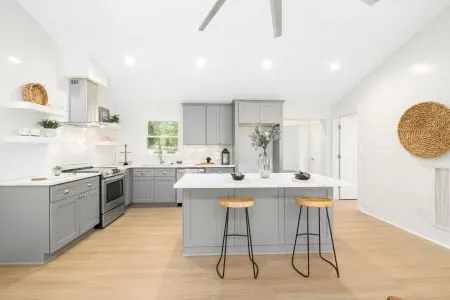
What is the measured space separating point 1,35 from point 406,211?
20.3ft

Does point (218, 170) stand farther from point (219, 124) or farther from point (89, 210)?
point (89, 210)

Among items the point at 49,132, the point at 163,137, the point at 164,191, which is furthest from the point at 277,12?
the point at 163,137

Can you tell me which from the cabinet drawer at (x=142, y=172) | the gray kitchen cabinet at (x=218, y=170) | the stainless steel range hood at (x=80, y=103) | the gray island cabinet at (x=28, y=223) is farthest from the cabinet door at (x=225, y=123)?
the gray island cabinet at (x=28, y=223)

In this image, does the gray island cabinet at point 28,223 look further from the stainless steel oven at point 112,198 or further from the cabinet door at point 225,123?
the cabinet door at point 225,123

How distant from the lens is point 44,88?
3875 mm

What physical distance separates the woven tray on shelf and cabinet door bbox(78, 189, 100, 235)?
1475 mm

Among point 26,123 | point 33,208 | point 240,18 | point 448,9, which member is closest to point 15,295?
point 33,208

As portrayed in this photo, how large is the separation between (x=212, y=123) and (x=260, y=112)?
114cm

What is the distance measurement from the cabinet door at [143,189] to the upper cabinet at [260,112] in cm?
246

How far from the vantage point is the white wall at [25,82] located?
331 centimetres

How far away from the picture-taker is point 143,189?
19.3ft

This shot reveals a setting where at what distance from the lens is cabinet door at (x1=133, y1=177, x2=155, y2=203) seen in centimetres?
588

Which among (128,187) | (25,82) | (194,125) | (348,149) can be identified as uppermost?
(25,82)

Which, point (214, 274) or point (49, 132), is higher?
point (49, 132)
